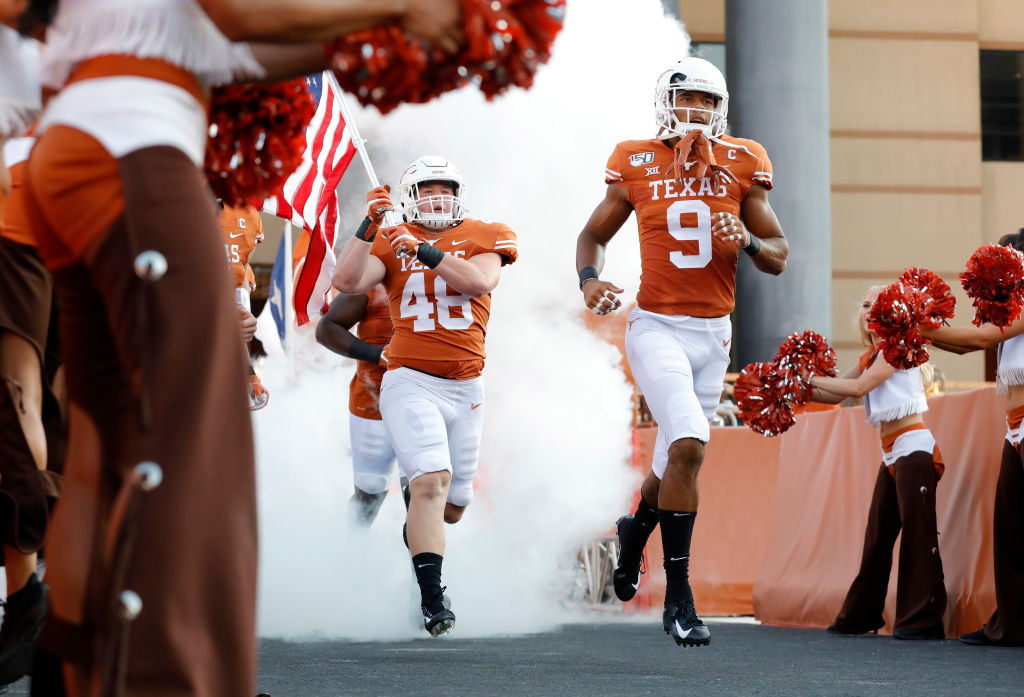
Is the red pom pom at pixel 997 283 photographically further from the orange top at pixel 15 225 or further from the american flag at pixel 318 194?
the orange top at pixel 15 225

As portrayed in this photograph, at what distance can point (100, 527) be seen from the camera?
2172 millimetres

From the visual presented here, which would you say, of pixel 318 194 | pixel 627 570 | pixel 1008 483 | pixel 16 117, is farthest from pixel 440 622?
pixel 16 117

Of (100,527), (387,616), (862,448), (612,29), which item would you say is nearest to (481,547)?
(387,616)

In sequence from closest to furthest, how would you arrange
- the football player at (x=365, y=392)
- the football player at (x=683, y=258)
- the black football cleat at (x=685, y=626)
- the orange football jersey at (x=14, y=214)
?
the orange football jersey at (x=14, y=214)
the black football cleat at (x=685, y=626)
the football player at (x=683, y=258)
the football player at (x=365, y=392)

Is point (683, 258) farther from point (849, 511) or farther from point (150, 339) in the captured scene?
point (150, 339)

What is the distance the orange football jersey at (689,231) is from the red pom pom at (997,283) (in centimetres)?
105

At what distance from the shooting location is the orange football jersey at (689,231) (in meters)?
5.80

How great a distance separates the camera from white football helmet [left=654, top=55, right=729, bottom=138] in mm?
5727

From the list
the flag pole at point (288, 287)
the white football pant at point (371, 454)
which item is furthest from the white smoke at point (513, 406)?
the white football pant at point (371, 454)

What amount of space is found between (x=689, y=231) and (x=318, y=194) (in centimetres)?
315

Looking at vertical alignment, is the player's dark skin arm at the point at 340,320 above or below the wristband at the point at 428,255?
below

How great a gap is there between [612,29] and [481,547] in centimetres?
428

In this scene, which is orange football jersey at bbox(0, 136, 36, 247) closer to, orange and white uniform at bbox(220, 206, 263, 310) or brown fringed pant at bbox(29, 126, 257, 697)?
brown fringed pant at bbox(29, 126, 257, 697)

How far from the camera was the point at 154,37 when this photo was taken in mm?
2152
